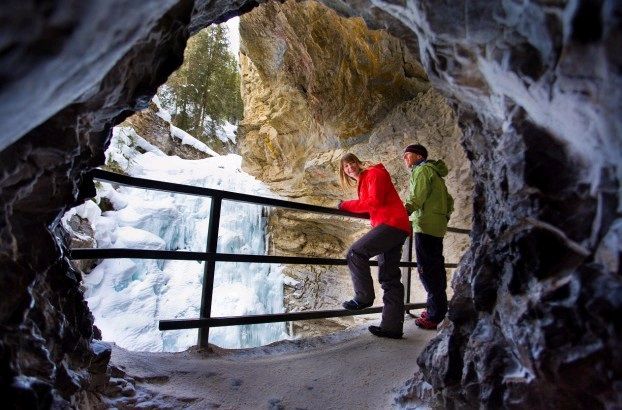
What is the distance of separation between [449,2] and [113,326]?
283 inches

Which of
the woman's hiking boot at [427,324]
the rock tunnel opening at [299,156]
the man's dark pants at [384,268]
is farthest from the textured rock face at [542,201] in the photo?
the rock tunnel opening at [299,156]

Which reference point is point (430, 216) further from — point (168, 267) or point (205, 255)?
point (168, 267)

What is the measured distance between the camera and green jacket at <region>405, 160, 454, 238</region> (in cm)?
237

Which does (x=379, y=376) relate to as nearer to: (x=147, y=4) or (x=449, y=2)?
(x=449, y=2)

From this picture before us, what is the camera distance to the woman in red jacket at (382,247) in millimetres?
2268

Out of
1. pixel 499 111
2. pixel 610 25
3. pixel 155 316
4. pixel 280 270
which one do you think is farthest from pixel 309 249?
pixel 610 25

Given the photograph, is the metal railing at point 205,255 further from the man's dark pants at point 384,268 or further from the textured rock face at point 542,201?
the textured rock face at point 542,201

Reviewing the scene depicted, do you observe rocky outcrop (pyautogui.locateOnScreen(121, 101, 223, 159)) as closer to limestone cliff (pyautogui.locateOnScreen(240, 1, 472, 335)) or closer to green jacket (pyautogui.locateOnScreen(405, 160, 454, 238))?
limestone cliff (pyautogui.locateOnScreen(240, 1, 472, 335))

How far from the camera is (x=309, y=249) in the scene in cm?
827

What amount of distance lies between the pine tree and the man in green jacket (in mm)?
12559

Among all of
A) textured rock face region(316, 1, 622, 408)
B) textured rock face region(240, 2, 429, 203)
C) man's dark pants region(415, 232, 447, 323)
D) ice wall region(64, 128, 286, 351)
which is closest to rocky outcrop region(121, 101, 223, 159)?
ice wall region(64, 128, 286, 351)

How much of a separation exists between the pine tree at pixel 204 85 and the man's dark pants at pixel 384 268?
12.7 metres

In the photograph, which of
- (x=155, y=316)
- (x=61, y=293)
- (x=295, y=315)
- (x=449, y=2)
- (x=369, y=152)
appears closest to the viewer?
(x=449, y=2)

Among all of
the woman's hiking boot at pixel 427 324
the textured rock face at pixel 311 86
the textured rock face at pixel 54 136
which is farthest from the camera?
the textured rock face at pixel 311 86
